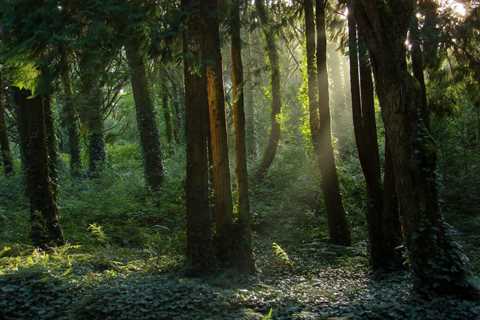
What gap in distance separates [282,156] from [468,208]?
787cm

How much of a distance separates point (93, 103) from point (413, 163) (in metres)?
11.8

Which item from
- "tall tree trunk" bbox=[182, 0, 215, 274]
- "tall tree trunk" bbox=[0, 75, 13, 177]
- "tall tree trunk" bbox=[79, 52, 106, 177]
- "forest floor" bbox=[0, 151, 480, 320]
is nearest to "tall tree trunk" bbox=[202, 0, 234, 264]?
"tall tree trunk" bbox=[182, 0, 215, 274]

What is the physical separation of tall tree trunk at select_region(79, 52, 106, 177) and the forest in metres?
0.06

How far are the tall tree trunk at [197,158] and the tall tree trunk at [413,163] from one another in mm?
3188

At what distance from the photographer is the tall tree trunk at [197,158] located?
9.80m

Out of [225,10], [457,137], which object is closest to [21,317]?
[225,10]

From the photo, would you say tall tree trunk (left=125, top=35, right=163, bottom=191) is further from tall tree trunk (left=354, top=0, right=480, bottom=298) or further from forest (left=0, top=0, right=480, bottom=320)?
tall tree trunk (left=354, top=0, right=480, bottom=298)

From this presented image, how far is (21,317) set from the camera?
24.0ft

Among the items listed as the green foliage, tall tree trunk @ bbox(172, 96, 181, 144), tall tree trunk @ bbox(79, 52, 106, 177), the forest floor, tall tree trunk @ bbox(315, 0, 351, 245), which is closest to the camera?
the forest floor

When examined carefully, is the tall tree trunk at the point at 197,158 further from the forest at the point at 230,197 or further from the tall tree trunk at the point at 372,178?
the tall tree trunk at the point at 372,178

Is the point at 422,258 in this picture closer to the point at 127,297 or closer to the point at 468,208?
the point at 127,297

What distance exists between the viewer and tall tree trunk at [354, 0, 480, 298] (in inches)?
325

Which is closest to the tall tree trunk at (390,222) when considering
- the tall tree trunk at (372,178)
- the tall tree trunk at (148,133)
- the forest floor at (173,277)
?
the tall tree trunk at (372,178)

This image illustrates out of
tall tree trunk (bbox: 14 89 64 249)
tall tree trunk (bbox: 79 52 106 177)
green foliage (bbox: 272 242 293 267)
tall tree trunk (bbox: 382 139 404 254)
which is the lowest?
green foliage (bbox: 272 242 293 267)
